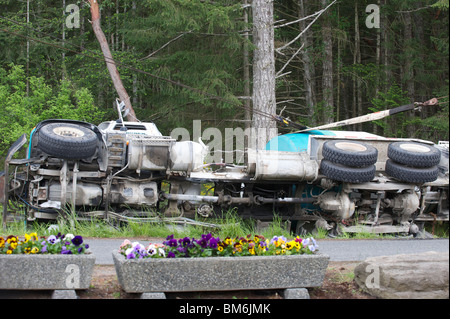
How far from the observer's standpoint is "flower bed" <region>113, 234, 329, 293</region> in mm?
5219

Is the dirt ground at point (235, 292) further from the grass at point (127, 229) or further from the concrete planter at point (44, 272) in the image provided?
the grass at point (127, 229)

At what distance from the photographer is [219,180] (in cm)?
1073

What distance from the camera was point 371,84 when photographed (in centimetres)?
2550

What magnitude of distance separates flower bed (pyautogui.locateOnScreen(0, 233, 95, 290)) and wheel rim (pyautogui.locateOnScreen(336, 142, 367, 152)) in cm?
643

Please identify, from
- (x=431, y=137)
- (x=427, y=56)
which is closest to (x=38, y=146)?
(x=431, y=137)

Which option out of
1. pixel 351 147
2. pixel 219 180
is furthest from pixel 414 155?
pixel 219 180

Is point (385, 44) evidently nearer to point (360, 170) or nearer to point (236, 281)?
point (360, 170)

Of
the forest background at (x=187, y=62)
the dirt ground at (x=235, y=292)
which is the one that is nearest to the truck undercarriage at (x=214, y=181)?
the forest background at (x=187, y=62)

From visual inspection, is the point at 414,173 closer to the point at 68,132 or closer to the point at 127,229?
the point at 127,229

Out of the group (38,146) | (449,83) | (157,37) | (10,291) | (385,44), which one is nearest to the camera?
(449,83)

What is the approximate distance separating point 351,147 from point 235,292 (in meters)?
5.77

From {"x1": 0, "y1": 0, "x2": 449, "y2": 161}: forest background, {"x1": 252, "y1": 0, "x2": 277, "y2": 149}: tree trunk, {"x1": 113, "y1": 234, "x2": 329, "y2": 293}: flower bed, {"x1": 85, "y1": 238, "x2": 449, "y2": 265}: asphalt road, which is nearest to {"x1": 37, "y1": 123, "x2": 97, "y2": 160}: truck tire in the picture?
{"x1": 85, "y1": 238, "x2": 449, "y2": 265}: asphalt road

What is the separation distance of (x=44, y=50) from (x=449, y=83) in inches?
776

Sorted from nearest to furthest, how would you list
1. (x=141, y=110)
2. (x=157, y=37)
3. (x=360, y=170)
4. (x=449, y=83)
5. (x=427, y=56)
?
(x=449, y=83) → (x=360, y=170) → (x=157, y=37) → (x=141, y=110) → (x=427, y=56)
